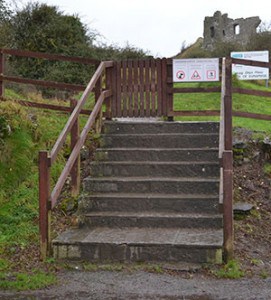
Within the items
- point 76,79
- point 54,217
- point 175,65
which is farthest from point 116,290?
point 76,79

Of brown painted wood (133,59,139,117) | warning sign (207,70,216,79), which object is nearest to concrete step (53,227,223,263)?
brown painted wood (133,59,139,117)

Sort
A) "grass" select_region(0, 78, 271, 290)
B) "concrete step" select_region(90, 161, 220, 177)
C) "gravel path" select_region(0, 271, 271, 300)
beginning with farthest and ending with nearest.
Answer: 1. "concrete step" select_region(90, 161, 220, 177)
2. "grass" select_region(0, 78, 271, 290)
3. "gravel path" select_region(0, 271, 271, 300)

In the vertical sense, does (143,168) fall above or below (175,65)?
below

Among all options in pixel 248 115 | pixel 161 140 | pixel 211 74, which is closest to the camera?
pixel 161 140

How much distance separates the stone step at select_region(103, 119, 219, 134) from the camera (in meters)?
9.42

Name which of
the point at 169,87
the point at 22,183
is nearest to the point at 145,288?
the point at 22,183

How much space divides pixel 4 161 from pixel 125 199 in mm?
2280

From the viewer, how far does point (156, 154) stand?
8.80 metres

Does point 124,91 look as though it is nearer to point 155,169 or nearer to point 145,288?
point 155,169

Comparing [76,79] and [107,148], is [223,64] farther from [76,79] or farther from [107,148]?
[76,79]

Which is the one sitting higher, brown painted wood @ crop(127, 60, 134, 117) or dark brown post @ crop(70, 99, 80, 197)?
brown painted wood @ crop(127, 60, 134, 117)

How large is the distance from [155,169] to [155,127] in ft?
4.22

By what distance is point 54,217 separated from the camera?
793 centimetres

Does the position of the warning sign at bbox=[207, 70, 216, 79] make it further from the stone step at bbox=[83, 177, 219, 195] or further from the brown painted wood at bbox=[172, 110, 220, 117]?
the stone step at bbox=[83, 177, 219, 195]
